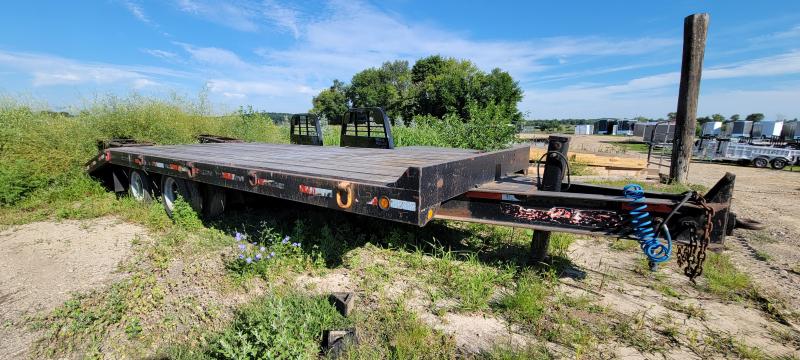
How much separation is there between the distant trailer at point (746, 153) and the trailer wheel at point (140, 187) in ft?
65.4

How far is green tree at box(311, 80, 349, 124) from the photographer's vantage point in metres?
81.5

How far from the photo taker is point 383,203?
253 cm

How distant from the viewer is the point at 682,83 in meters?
7.25

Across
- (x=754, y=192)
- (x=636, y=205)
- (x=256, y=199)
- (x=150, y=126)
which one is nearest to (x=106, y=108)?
(x=150, y=126)

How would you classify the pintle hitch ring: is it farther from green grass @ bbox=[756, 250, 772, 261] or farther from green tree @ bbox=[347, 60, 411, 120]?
green tree @ bbox=[347, 60, 411, 120]

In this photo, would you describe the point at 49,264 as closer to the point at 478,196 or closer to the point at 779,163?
the point at 478,196

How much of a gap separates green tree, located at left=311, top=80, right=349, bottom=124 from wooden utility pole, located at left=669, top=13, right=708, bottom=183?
75525 mm

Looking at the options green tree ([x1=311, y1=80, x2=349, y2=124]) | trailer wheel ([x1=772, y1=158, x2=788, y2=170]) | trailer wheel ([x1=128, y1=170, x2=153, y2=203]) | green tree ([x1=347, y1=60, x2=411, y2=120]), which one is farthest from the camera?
green tree ([x1=311, y1=80, x2=349, y2=124])

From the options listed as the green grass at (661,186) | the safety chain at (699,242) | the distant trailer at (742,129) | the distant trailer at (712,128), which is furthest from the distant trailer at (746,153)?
the safety chain at (699,242)

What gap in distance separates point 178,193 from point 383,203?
154 inches

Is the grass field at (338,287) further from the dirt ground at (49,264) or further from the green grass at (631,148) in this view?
the green grass at (631,148)

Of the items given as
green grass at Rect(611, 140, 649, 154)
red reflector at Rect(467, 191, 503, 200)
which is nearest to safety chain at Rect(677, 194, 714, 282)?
red reflector at Rect(467, 191, 503, 200)

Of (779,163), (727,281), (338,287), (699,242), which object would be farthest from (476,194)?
(779,163)

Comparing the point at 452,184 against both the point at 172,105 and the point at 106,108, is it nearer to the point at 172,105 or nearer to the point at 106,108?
the point at 106,108
